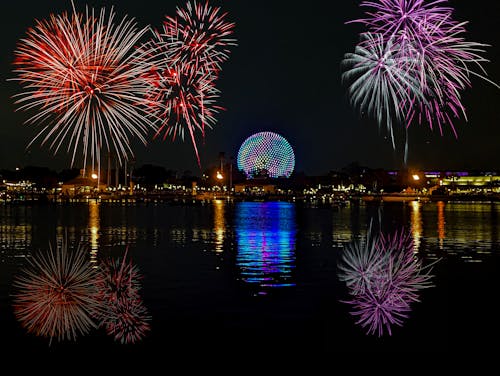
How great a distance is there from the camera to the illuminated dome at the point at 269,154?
174m

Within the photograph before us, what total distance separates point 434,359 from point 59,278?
37.7 ft

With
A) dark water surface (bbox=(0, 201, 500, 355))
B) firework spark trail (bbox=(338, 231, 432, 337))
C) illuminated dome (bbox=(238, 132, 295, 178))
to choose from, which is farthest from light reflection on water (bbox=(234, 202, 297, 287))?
illuminated dome (bbox=(238, 132, 295, 178))

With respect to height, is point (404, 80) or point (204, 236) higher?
point (404, 80)

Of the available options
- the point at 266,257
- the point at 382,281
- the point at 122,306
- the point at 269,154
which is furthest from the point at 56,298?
the point at 269,154

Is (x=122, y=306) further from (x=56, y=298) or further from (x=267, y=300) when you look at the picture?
(x=267, y=300)

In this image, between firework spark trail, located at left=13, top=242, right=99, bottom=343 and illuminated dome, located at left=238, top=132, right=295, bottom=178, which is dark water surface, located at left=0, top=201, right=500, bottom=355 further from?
illuminated dome, located at left=238, top=132, right=295, bottom=178

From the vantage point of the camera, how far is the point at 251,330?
41.3 ft

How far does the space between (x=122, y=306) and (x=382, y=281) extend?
7.58 metres

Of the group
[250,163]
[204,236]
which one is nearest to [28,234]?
[204,236]

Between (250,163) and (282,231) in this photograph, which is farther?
(250,163)

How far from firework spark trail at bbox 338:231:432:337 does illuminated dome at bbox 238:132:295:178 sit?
144657mm

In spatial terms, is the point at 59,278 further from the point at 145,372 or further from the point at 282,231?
the point at 282,231

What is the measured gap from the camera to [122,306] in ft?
48.0

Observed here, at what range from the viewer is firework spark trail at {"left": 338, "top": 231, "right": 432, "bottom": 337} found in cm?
1400
